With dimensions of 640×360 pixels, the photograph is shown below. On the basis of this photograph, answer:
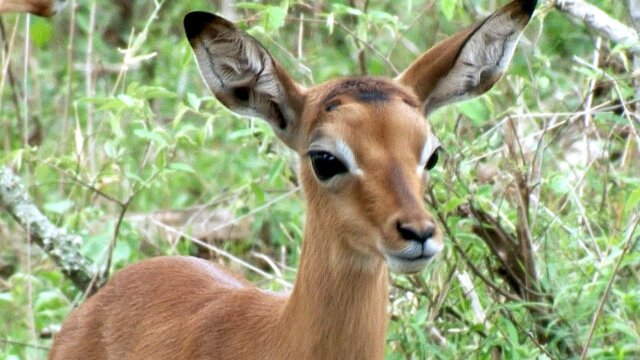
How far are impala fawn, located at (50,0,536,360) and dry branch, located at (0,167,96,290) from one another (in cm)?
134

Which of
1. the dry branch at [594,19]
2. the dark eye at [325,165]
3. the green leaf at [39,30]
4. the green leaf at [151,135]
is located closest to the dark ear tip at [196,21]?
the dark eye at [325,165]

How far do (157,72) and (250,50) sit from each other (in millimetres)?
5500

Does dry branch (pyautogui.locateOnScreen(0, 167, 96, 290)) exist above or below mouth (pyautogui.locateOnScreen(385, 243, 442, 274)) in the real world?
below

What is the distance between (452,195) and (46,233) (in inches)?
78.9

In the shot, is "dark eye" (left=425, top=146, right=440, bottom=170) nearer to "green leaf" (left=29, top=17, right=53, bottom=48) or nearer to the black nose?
the black nose

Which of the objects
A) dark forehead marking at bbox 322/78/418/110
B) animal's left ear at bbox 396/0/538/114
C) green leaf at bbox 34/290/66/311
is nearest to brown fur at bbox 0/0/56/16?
dark forehead marking at bbox 322/78/418/110

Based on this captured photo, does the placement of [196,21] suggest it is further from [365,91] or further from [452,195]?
[452,195]

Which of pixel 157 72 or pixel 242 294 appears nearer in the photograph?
pixel 242 294

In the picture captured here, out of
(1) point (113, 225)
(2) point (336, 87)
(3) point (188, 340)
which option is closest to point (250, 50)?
(2) point (336, 87)

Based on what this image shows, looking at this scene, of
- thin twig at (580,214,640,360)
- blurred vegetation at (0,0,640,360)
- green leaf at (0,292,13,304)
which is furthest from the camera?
green leaf at (0,292,13,304)

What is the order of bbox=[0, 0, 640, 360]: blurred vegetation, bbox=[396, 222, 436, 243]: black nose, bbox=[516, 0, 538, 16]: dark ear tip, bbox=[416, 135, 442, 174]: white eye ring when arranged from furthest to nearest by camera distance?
bbox=[0, 0, 640, 360]: blurred vegetation → bbox=[516, 0, 538, 16]: dark ear tip → bbox=[416, 135, 442, 174]: white eye ring → bbox=[396, 222, 436, 243]: black nose

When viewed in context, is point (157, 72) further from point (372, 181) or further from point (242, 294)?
point (372, 181)

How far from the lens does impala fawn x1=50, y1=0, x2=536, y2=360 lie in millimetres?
4777

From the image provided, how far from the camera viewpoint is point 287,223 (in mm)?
7902
